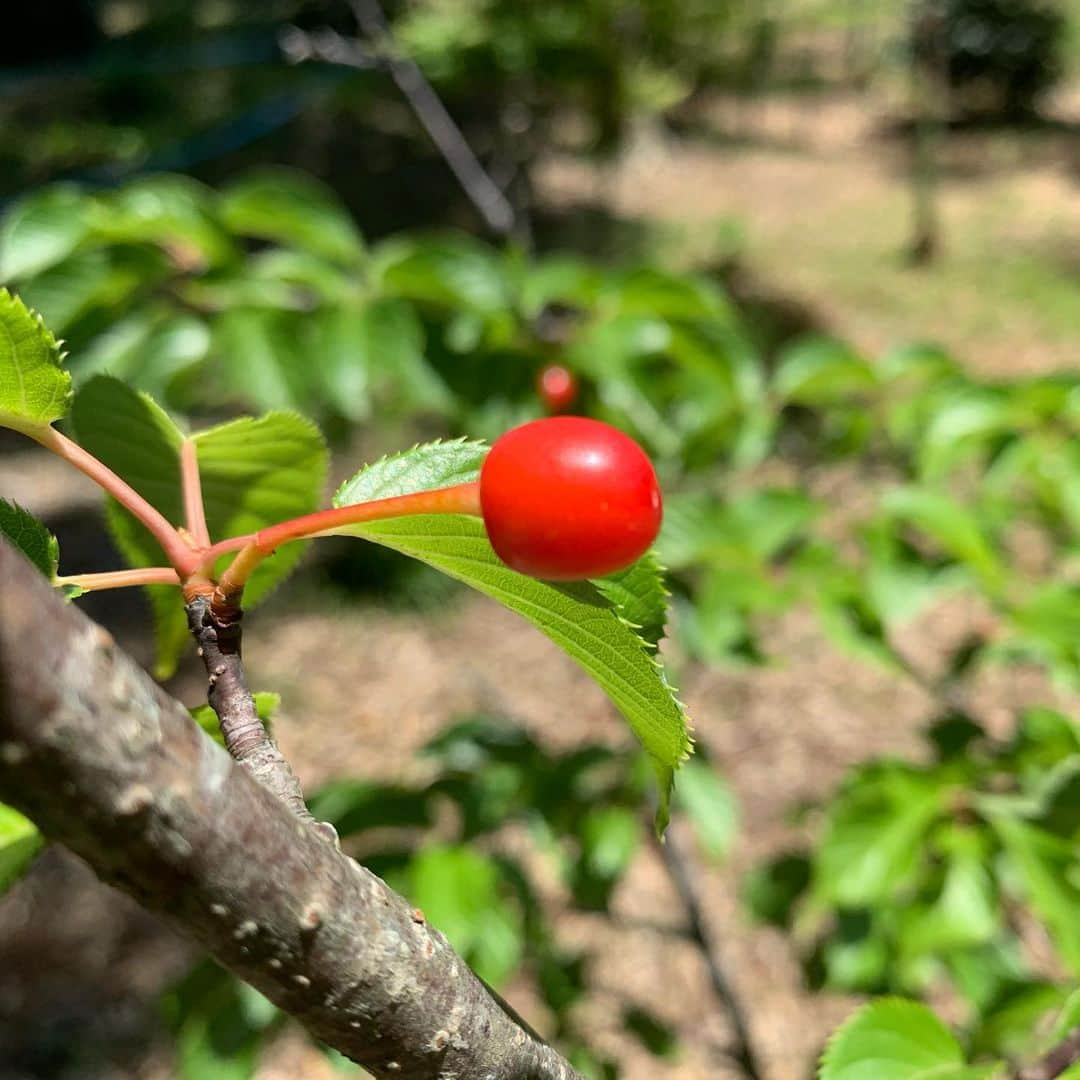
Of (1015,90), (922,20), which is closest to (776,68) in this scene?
(1015,90)

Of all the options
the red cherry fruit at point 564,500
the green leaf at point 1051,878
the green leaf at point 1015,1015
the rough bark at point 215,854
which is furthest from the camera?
the green leaf at point 1051,878

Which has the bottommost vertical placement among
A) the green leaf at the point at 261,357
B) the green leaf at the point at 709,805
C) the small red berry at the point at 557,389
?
the green leaf at the point at 709,805

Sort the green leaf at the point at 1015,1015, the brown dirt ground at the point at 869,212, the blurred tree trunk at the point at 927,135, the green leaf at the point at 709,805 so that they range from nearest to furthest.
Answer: the green leaf at the point at 1015,1015 < the green leaf at the point at 709,805 < the brown dirt ground at the point at 869,212 < the blurred tree trunk at the point at 927,135

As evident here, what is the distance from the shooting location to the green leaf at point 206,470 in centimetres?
58

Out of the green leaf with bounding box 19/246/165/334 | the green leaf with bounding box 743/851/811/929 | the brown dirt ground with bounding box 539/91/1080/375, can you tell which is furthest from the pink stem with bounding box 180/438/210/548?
the brown dirt ground with bounding box 539/91/1080/375

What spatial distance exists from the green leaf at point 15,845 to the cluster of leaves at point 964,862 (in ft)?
2.83

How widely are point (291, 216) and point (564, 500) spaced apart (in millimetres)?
1131

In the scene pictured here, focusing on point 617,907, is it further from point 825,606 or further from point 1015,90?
point 1015,90

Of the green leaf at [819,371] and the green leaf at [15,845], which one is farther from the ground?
the green leaf at [15,845]

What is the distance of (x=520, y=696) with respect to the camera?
12.0 ft

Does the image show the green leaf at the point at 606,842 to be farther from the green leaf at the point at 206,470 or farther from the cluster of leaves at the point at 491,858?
the green leaf at the point at 206,470

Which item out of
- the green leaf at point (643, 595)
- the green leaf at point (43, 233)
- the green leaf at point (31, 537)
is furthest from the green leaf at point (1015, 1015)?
the green leaf at point (43, 233)

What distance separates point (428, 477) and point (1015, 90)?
11.8 metres

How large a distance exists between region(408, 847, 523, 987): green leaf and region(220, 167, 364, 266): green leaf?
80 cm
